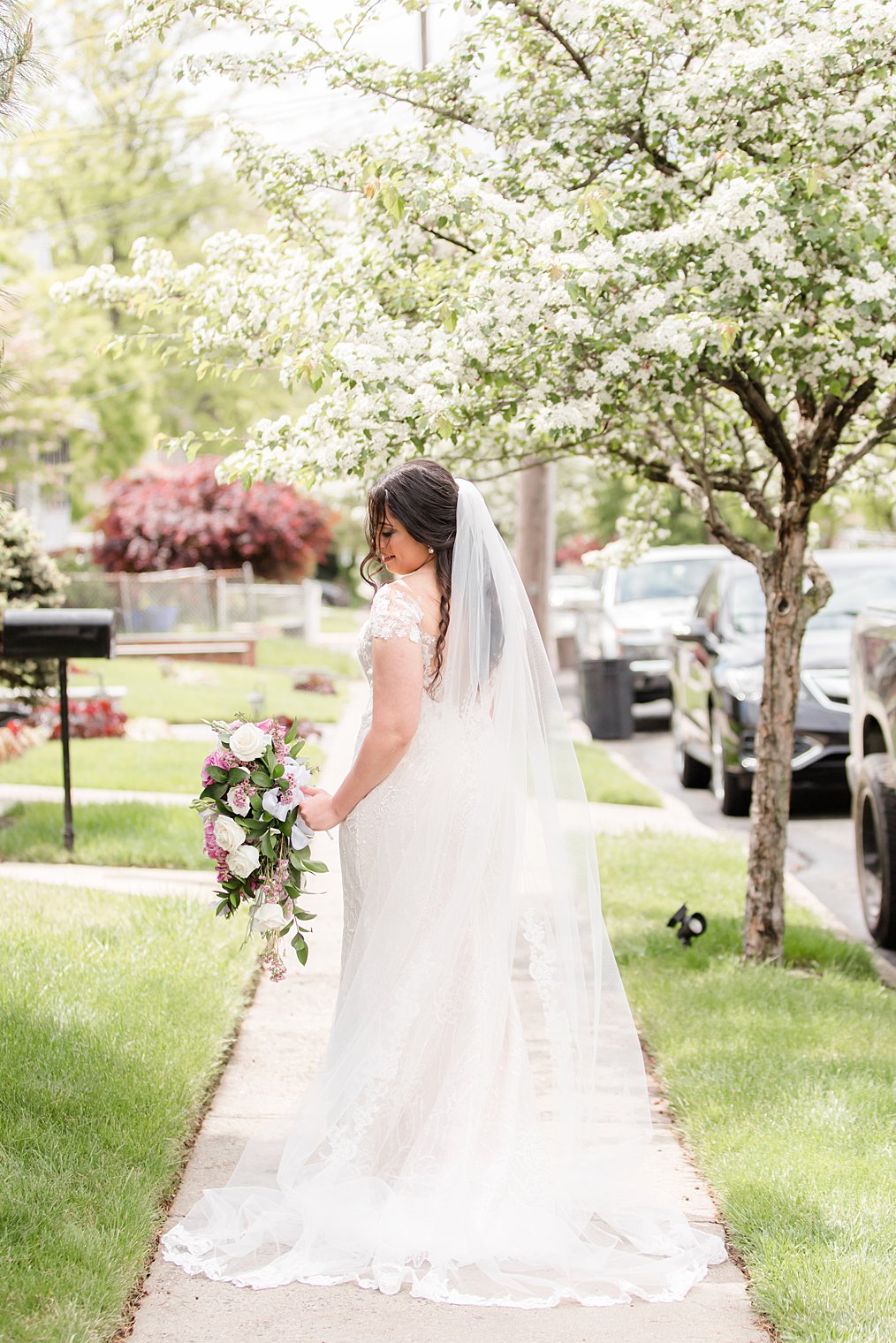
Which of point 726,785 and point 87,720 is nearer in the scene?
point 726,785

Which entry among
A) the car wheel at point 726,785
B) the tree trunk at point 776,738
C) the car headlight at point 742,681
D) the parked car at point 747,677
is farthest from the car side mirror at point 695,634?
the tree trunk at point 776,738

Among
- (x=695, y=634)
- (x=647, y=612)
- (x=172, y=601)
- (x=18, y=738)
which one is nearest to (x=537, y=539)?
(x=647, y=612)

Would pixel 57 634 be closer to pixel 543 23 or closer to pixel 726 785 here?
pixel 543 23

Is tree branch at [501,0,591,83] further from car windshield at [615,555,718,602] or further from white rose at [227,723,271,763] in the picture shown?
car windshield at [615,555,718,602]

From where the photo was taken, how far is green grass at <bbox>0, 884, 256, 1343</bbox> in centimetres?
342

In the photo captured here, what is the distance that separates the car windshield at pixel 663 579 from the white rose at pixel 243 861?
14111 millimetres

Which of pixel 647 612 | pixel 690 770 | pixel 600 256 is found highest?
pixel 600 256

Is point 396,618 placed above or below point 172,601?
above

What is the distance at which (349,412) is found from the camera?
538 cm

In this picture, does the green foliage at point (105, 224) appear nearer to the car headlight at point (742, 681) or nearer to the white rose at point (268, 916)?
the car headlight at point (742, 681)

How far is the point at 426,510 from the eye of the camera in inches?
160

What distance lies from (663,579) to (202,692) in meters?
5.85

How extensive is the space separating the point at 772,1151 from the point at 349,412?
113 inches

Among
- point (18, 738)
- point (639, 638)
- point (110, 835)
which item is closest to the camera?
point (110, 835)
